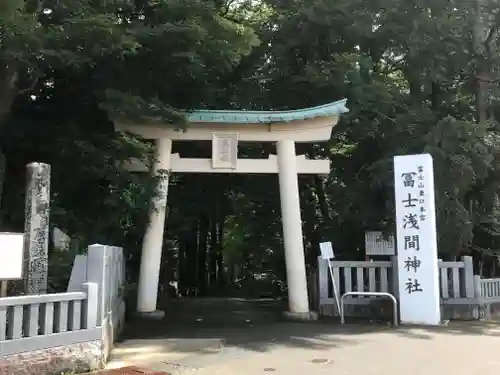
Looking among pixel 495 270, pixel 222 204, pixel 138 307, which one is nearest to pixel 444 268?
pixel 495 270

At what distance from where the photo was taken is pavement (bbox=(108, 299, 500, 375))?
278 inches

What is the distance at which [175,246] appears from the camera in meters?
24.5

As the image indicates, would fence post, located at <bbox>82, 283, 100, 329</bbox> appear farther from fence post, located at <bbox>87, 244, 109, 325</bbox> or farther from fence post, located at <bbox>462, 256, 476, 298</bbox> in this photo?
fence post, located at <bbox>462, 256, 476, 298</bbox>

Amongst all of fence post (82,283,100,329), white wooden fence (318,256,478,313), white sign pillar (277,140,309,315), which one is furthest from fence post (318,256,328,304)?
fence post (82,283,100,329)

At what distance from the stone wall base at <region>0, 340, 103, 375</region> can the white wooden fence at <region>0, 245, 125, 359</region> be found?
2.4 inches

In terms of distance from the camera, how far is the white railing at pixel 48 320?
5730mm

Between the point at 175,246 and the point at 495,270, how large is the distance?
44.0 feet

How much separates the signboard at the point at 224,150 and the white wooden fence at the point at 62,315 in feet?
17.7

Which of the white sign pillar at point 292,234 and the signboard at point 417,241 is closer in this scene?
the signboard at point 417,241

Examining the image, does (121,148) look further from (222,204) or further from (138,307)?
(222,204)

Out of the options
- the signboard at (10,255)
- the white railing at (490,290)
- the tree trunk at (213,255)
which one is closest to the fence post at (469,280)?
the white railing at (490,290)

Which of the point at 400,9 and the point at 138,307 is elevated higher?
the point at 400,9

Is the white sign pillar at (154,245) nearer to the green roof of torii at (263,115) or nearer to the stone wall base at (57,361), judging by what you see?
the green roof of torii at (263,115)

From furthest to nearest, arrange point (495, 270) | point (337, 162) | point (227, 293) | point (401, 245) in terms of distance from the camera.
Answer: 1. point (227, 293)
2. point (495, 270)
3. point (337, 162)
4. point (401, 245)
